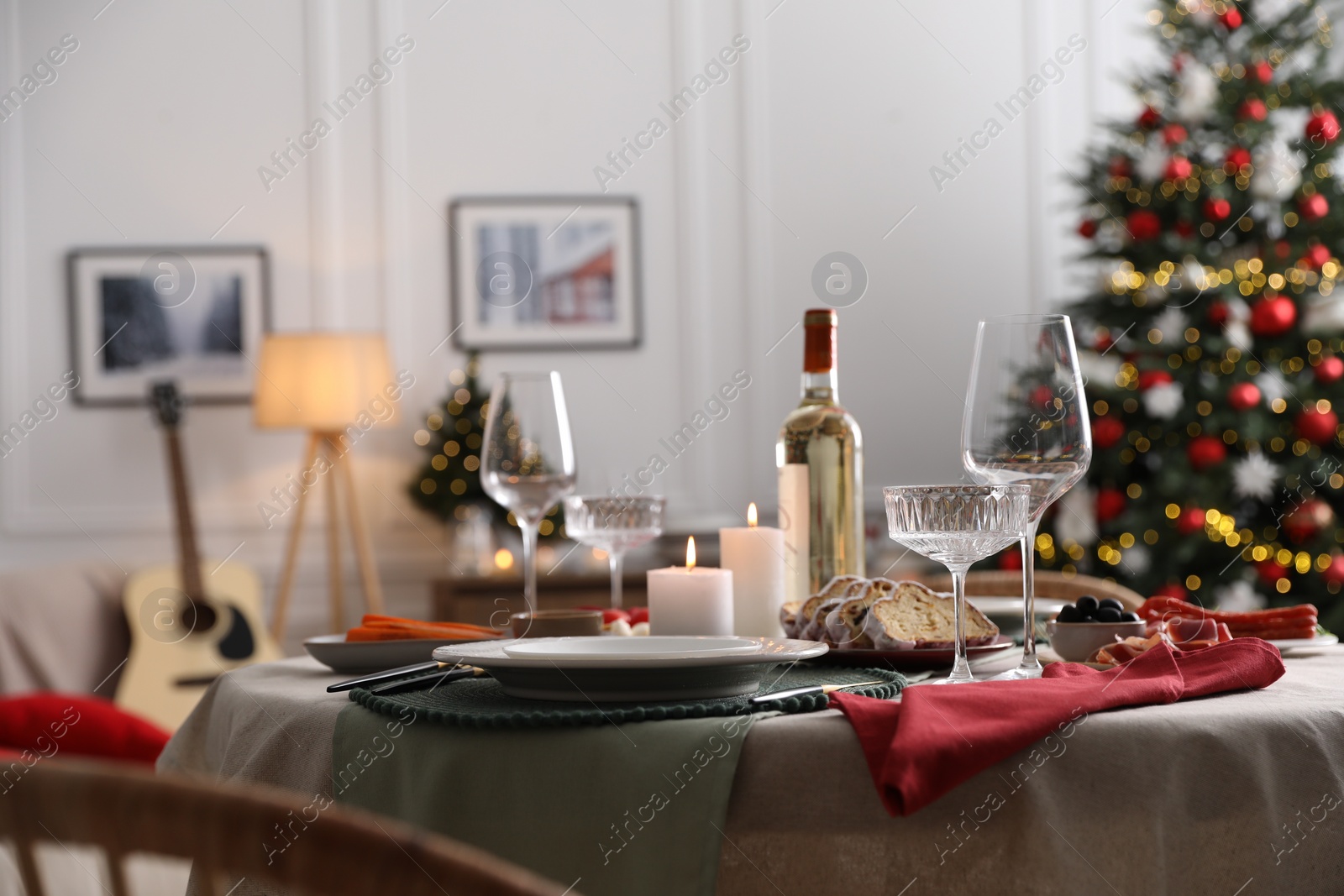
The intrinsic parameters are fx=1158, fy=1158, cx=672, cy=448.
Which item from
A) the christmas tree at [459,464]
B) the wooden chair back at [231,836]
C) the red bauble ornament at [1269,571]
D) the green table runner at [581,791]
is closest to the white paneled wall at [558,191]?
the christmas tree at [459,464]

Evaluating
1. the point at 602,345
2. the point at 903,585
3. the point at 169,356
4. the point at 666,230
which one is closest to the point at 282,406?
the point at 169,356

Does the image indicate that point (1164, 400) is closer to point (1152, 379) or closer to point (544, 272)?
point (1152, 379)

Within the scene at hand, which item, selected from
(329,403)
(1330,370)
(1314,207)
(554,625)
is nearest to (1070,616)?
(554,625)

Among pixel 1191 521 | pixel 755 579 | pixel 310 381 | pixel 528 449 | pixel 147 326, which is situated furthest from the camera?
pixel 147 326

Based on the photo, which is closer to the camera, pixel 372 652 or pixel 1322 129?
pixel 372 652

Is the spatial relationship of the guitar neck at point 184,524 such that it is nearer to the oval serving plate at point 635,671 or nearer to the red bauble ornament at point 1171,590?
the red bauble ornament at point 1171,590

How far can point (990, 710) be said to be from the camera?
0.75 m

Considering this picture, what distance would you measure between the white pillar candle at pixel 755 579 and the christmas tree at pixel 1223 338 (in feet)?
7.16

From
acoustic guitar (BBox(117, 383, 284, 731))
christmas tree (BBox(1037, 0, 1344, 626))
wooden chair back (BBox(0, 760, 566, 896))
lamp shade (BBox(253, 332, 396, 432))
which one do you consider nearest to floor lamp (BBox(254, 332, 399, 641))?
lamp shade (BBox(253, 332, 396, 432))

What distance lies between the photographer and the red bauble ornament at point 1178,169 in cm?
331

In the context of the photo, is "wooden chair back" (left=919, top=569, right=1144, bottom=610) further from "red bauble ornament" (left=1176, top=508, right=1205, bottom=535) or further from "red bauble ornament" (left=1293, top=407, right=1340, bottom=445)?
"red bauble ornament" (left=1293, top=407, right=1340, bottom=445)

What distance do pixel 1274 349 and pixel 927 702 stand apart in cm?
298

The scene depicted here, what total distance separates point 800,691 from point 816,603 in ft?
0.76

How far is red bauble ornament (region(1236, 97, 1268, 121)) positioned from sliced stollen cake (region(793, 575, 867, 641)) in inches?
114
